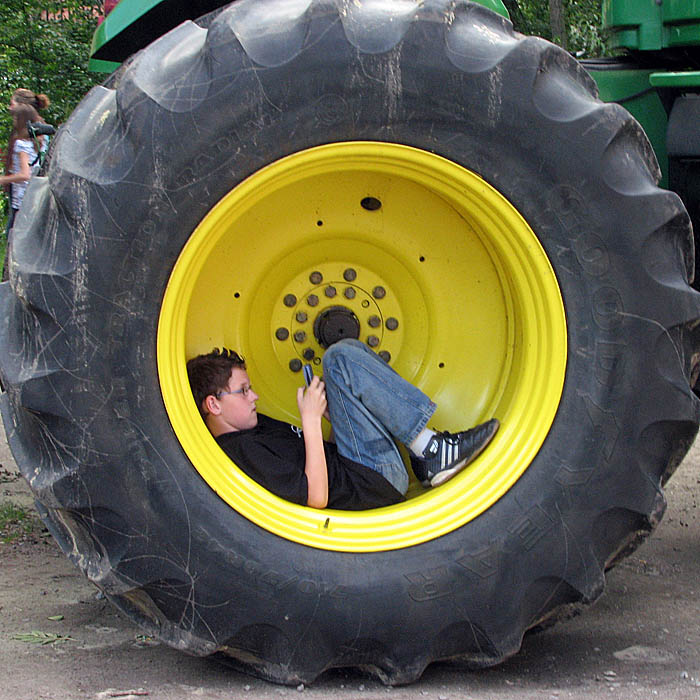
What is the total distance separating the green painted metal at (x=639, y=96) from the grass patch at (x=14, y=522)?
8.24 feet

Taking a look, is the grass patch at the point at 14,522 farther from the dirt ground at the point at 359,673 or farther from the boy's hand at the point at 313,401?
the boy's hand at the point at 313,401

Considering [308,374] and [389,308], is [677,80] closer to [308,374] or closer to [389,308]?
[389,308]

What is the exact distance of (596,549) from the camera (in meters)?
2.45

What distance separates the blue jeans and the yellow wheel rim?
0.42 feet

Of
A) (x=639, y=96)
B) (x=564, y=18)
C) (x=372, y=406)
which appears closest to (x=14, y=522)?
(x=372, y=406)

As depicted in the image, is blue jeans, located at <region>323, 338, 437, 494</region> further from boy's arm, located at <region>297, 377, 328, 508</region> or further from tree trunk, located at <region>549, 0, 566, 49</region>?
tree trunk, located at <region>549, 0, 566, 49</region>

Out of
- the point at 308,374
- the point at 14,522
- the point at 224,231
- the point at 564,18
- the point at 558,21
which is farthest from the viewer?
the point at 564,18

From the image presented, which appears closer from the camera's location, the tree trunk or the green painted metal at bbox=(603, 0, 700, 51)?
the green painted metal at bbox=(603, 0, 700, 51)

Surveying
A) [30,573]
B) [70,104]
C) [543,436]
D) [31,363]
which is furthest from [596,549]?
[70,104]

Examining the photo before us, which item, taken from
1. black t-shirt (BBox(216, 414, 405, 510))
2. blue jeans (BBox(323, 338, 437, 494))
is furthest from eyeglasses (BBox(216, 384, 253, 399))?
blue jeans (BBox(323, 338, 437, 494))

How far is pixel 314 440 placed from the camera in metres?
2.71

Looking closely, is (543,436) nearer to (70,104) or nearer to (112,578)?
(112,578)

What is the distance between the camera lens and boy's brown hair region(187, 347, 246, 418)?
2707 mm

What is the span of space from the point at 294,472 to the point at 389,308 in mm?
587
